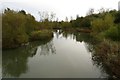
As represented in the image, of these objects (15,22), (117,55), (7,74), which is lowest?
(7,74)

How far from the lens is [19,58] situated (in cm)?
1641

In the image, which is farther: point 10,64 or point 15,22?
point 15,22

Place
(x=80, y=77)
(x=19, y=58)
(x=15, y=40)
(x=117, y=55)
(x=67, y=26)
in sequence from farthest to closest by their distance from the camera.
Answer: (x=67, y=26), (x=15, y=40), (x=19, y=58), (x=80, y=77), (x=117, y=55)

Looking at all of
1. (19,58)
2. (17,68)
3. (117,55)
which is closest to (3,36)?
(19,58)

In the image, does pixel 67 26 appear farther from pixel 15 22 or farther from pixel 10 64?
pixel 10 64

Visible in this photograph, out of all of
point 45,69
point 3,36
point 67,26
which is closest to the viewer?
point 45,69

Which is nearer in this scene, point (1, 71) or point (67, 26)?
point (1, 71)

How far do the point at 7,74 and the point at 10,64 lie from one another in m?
2.84

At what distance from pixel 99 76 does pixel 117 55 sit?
1.93 meters

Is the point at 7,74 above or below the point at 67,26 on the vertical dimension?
below

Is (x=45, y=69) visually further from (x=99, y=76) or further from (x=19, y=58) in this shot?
(x=19, y=58)

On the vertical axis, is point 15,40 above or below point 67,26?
below

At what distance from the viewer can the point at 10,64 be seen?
14.2 meters

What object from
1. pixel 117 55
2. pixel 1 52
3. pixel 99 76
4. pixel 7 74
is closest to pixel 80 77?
pixel 99 76
